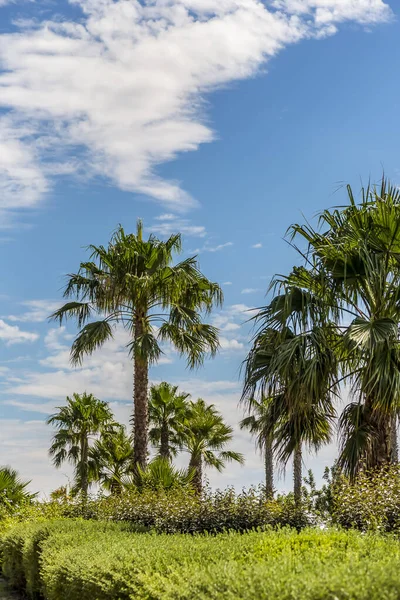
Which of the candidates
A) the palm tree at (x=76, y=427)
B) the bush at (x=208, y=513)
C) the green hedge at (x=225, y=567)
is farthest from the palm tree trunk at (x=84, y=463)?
the green hedge at (x=225, y=567)

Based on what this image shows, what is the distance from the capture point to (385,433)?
12.6 m

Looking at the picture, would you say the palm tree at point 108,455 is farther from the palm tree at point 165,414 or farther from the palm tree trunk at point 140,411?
the palm tree trunk at point 140,411

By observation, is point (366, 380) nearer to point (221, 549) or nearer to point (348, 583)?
point (221, 549)

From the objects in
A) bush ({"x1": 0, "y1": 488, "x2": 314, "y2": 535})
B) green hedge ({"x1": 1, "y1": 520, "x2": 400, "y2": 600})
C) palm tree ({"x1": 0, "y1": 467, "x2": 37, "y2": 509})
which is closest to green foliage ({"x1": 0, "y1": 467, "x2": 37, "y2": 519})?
palm tree ({"x1": 0, "y1": 467, "x2": 37, "y2": 509})

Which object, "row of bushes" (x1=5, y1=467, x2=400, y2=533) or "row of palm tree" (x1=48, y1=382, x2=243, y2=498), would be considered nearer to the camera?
"row of bushes" (x1=5, y1=467, x2=400, y2=533)

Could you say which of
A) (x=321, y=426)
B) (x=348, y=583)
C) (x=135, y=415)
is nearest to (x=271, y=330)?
(x=321, y=426)

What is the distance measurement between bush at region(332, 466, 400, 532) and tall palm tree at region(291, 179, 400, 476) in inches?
68.6

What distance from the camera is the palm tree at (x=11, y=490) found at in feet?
65.3

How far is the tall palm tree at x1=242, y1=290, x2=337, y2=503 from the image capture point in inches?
491

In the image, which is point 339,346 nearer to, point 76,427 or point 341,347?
point 341,347

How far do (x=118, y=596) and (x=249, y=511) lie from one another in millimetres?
5273

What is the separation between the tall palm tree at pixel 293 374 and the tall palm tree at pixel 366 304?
37 cm

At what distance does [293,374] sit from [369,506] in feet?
10.6

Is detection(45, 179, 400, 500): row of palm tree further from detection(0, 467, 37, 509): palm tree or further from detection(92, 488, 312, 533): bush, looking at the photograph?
detection(0, 467, 37, 509): palm tree
